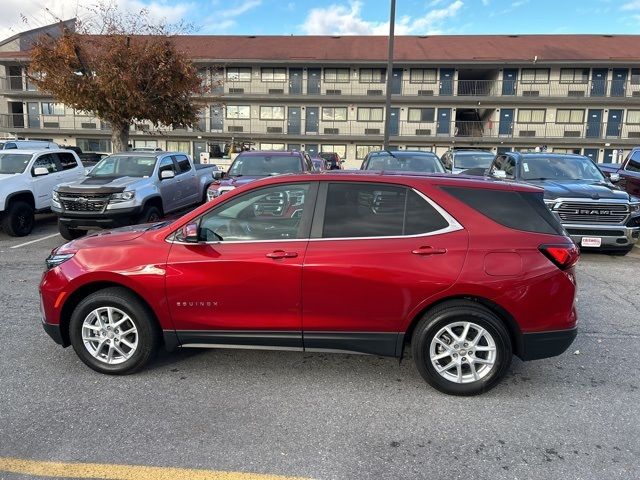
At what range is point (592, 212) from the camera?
783 cm

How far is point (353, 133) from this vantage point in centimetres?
3581

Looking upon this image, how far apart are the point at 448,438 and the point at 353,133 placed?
33.9 m

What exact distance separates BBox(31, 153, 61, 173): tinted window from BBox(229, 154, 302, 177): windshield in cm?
427

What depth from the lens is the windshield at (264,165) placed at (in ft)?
32.2

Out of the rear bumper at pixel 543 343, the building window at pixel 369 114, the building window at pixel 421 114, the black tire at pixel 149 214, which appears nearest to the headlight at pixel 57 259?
the rear bumper at pixel 543 343

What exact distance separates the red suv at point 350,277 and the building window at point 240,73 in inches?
1370

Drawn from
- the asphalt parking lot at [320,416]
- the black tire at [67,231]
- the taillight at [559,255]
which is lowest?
the asphalt parking lot at [320,416]

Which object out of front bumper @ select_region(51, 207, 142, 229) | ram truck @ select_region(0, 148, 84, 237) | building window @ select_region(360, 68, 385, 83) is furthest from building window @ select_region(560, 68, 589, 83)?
front bumper @ select_region(51, 207, 142, 229)

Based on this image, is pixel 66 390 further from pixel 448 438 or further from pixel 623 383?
pixel 623 383

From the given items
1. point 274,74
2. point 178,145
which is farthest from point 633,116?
point 178,145

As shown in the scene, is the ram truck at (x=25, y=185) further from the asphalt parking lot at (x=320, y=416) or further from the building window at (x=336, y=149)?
the building window at (x=336, y=149)

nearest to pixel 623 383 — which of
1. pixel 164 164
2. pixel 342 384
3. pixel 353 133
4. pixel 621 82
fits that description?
pixel 342 384

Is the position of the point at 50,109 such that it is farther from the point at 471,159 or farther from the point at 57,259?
the point at 57,259

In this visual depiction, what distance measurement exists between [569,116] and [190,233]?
1464 inches
